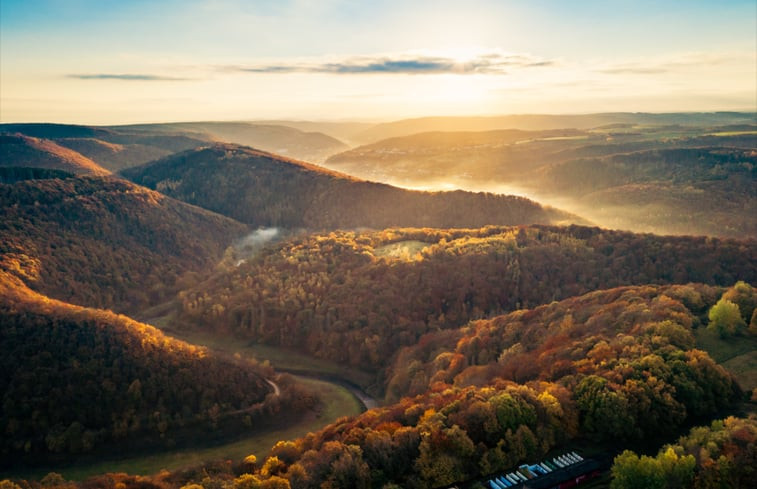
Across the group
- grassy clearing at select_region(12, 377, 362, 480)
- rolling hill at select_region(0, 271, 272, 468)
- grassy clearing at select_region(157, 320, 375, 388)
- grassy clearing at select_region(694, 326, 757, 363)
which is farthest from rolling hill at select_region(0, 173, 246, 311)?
grassy clearing at select_region(694, 326, 757, 363)

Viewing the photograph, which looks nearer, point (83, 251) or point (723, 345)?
point (723, 345)

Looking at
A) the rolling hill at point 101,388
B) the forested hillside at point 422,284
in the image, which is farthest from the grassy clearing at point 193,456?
the forested hillside at point 422,284

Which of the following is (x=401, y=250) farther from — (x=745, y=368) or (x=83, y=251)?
(x=745, y=368)

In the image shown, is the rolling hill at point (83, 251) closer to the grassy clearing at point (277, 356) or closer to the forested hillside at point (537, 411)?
the grassy clearing at point (277, 356)

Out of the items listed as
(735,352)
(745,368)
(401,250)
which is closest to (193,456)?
(745,368)

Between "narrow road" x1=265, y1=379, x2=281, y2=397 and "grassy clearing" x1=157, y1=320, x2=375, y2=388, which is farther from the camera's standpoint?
"grassy clearing" x1=157, y1=320, x2=375, y2=388

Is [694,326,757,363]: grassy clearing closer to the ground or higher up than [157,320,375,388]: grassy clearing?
higher up

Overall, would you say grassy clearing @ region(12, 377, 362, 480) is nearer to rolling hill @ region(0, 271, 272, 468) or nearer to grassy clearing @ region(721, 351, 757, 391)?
rolling hill @ region(0, 271, 272, 468)
